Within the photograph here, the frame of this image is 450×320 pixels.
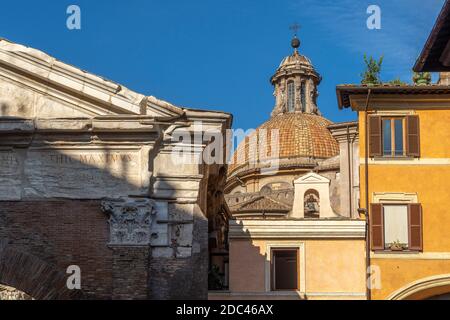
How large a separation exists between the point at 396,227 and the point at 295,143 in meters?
35.3

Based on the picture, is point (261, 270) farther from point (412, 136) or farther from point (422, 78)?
point (422, 78)

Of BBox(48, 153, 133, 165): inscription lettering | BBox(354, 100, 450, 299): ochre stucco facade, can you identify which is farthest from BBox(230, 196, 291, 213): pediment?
BBox(48, 153, 133, 165): inscription lettering

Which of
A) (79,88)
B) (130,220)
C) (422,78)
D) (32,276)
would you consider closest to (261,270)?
(422,78)

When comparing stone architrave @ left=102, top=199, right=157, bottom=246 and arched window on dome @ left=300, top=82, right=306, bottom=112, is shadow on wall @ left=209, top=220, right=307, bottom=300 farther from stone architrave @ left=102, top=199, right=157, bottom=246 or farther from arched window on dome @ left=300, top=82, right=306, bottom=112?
arched window on dome @ left=300, top=82, right=306, bottom=112

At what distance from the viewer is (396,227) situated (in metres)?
23.8

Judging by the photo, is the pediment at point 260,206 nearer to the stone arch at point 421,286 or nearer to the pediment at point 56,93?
the stone arch at point 421,286

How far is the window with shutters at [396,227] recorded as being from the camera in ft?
77.2

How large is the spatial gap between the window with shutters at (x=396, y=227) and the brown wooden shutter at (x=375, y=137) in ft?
4.54

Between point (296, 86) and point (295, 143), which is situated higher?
point (296, 86)

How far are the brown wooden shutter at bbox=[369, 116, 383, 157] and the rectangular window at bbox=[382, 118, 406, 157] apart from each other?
0.55ft

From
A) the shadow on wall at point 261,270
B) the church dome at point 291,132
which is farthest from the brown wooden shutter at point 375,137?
the church dome at point 291,132

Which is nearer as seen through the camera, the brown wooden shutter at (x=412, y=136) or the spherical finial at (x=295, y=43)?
the brown wooden shutter at (x=412, y=136)

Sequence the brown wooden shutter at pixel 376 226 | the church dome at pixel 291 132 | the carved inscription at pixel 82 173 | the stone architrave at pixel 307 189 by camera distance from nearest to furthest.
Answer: the carved inscription at pixel 82 173, the brown wooden shutter at pixel 376 226, the stone architrave at pixel 307 189, the church dome at pixel 291 132
